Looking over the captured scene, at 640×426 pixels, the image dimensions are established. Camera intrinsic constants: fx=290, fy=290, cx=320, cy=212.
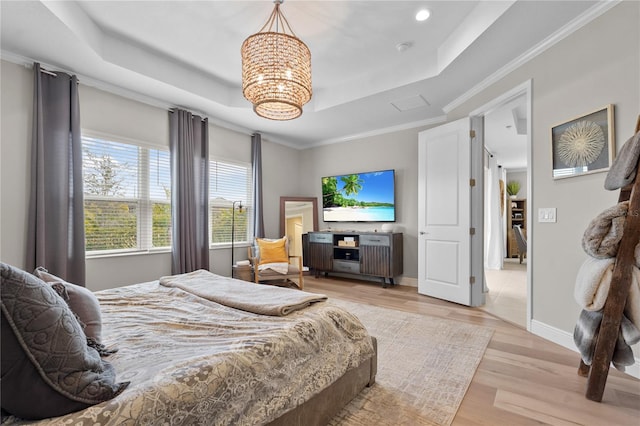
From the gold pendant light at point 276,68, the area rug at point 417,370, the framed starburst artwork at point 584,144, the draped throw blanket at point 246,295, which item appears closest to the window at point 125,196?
the draped throw blanket at point 246,295

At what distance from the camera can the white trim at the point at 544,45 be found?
214 cm

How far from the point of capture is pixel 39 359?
77cm

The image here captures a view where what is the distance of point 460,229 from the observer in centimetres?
363

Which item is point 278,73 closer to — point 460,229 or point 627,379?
point 460,229

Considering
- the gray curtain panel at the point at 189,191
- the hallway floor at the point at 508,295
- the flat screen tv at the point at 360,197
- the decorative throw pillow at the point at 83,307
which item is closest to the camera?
the decorative throw pillow at the point at 83,307

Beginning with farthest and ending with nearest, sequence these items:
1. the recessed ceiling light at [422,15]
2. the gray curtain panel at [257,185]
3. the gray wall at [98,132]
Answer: the gray curtain panel at [257,185]
the gray wall at [98,132]
the recessed ceiling light at [422,15]

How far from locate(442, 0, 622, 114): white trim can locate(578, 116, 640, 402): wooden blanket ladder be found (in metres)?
1.37

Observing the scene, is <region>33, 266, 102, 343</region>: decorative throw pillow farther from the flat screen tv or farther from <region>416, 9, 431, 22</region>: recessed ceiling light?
the flat screen tv

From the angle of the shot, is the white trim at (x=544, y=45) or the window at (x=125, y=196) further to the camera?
the window at (x=125, y=196)

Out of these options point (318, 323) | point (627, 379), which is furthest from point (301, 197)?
point (627, 379)

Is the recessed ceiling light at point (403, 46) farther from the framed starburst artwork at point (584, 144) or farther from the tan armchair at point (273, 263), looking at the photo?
the tan armchair at point (273, 263)

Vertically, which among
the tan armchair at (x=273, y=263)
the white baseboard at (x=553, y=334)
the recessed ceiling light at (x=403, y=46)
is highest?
the recessed ceiling light at (x=403, y=46)

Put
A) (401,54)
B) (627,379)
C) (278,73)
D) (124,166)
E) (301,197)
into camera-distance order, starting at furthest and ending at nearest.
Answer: (301,197)
(124,166)
(401,54)
(278,73)
(627,379)

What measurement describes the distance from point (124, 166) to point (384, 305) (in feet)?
11.8
